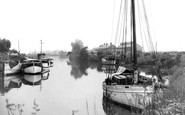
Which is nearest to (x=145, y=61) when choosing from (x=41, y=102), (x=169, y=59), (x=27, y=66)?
(x=169, y=59)

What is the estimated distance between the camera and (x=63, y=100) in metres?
18.5

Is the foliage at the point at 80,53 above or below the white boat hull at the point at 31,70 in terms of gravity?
above

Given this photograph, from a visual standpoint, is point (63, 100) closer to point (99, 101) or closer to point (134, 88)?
point (99, 101)

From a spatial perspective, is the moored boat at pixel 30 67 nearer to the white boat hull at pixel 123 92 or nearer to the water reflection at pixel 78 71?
the water reflection at pixel 78 71

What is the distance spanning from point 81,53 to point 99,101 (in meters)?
84.4

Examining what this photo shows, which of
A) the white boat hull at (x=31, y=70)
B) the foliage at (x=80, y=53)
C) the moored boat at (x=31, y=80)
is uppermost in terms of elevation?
the foliage at (x=80, y=53)

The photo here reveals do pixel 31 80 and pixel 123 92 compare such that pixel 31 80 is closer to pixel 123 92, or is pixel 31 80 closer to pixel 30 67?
pixel 30 67

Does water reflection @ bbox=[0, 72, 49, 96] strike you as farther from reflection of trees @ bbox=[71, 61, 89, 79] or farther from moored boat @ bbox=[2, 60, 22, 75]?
reflection of trees @ bbox=[71, 61, 89, 79]

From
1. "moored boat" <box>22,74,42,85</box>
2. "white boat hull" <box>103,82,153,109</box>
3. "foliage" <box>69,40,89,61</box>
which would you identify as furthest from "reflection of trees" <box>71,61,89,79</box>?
"foliage" <box>69,40,89,61</box>

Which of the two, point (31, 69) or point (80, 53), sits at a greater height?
point (80, 53)

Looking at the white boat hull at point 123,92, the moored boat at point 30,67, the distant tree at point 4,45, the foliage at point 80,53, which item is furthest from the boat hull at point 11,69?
the foliage at point 80,53

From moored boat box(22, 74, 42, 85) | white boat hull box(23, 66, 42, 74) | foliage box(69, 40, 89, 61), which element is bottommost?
moored boat box(22, 74, 42, 85)

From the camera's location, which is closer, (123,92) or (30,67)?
(123,92)

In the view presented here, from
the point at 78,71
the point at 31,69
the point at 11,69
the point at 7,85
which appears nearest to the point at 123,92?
the point at 7,85
